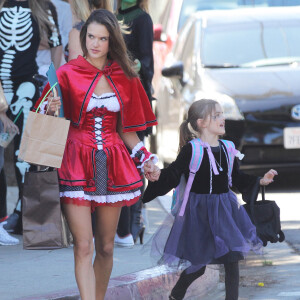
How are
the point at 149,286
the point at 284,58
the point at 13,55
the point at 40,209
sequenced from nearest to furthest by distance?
1. the point at 40,209
2. the point at 149,286
3. the point at 13,55
4. the point at 284,58

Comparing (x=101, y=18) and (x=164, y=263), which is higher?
(x=101, y=18)

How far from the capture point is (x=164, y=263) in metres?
6.11

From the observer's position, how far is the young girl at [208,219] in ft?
19.4

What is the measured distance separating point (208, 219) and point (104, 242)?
763 millimetres

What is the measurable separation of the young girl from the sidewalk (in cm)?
36

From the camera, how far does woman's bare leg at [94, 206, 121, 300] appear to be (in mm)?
5445

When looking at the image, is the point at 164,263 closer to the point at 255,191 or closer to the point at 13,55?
the point at 255,191

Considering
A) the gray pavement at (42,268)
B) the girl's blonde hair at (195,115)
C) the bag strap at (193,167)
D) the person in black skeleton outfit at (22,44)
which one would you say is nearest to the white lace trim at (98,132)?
the bag strap at (193,167)

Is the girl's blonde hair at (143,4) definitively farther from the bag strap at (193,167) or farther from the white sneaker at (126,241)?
the bag strap at (193,167)

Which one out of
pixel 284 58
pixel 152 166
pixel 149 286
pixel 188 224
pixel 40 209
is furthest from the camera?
pixel 284 58

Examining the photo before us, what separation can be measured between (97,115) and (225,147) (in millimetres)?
1046

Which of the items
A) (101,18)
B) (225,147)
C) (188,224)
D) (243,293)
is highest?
(101,18)

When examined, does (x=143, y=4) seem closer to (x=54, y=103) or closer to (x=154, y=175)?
(x=154, y=175)

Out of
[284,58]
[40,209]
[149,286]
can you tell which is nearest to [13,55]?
[149,286]
